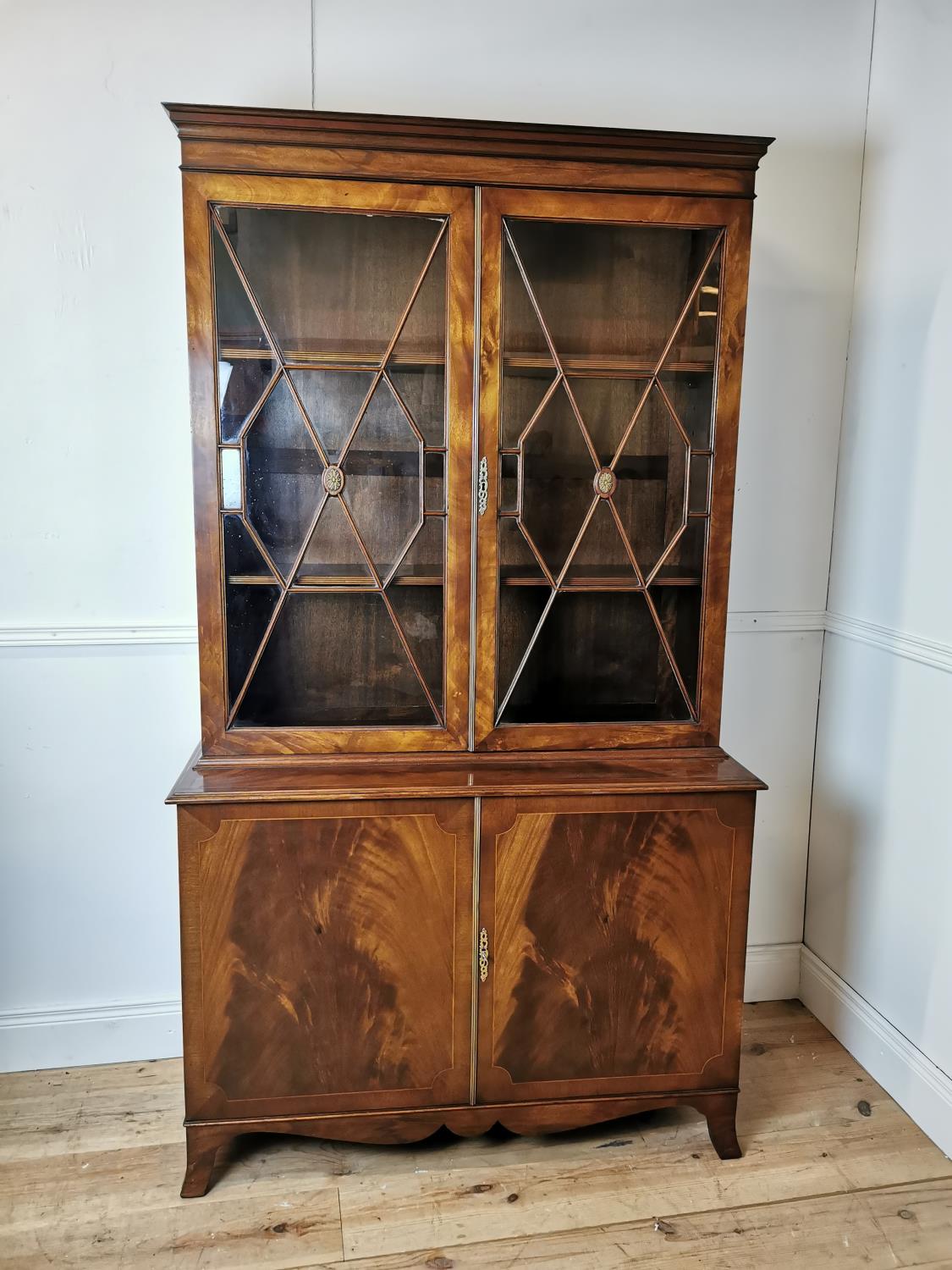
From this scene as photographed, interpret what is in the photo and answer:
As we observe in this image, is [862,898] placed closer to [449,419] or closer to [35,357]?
[449,419]

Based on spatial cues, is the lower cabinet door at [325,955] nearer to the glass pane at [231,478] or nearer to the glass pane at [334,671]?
the glass pane at [334,671]

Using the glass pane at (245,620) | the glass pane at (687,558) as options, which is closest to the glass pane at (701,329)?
the glass pane at (687,558)

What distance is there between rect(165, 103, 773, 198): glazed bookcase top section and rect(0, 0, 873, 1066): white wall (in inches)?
16.5

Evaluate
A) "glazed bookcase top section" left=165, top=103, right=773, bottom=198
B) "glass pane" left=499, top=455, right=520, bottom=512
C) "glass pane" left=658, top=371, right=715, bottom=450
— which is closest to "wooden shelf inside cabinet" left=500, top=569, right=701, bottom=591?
"glass pane" left=499, top=455, right=520, bottom=512

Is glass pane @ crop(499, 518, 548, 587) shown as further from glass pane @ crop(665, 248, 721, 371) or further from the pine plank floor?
the pine plank floor

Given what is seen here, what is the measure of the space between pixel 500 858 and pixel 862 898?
3.19ft

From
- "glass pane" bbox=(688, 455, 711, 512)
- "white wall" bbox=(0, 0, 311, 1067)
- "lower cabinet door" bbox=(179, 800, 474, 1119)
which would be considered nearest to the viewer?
"lower cabinet door" bbox=(179, 800, 474, 1119)

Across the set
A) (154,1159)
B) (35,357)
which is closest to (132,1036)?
(154,1159)

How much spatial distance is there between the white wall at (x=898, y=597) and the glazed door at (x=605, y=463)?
0.48 metres

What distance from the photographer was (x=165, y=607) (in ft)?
6.75

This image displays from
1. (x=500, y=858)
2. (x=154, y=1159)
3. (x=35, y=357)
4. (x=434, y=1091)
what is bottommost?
(x=154, y=1159)

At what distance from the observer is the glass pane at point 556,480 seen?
1.73 meters

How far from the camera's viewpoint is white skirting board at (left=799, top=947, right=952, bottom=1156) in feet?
6.25

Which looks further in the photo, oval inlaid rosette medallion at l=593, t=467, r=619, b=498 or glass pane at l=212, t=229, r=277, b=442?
oval inlaid rosette medallion at l=593, t=467, r=619, b=498
